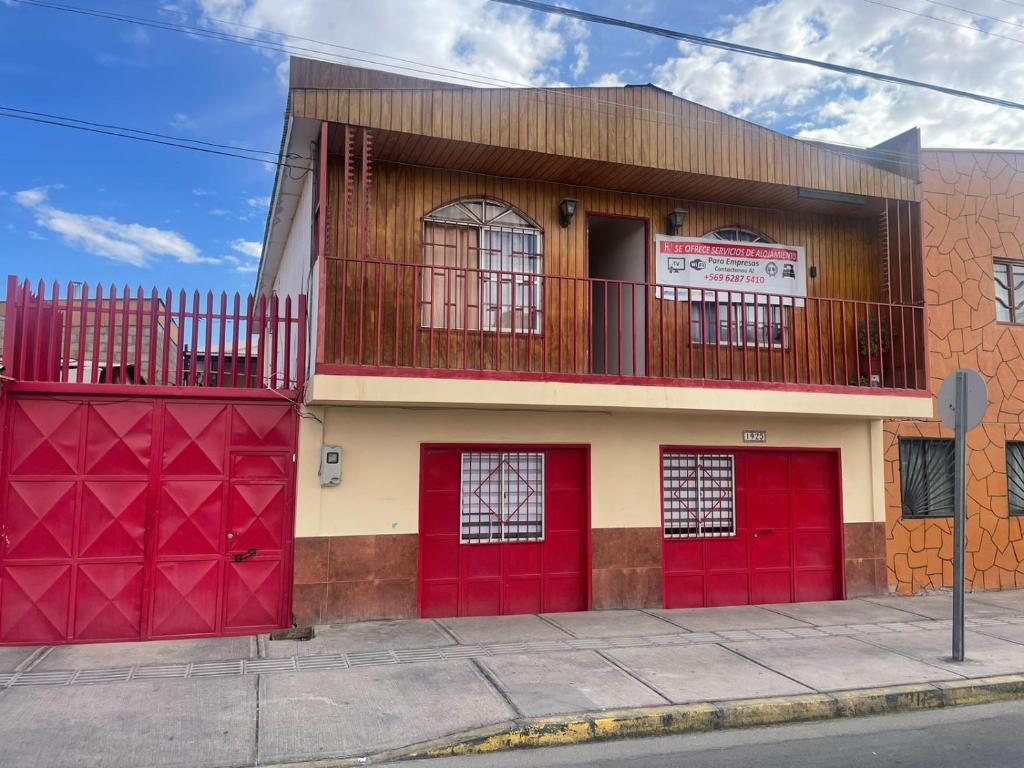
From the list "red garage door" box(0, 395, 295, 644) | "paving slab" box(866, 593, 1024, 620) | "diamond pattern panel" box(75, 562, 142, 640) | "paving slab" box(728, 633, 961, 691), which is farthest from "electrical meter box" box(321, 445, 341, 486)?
"paving slab" box(866, 593, 1024, 620)

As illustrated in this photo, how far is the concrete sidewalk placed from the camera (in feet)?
16.9

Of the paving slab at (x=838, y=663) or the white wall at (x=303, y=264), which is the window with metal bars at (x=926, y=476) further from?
the white wall at (x=303, y=264)

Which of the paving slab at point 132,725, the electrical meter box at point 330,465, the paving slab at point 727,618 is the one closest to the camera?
the paving slab at point 132,725

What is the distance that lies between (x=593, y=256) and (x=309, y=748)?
8399 mm

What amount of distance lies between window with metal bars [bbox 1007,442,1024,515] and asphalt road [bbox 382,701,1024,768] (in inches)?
248

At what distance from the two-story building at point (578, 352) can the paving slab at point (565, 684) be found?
1986 mm

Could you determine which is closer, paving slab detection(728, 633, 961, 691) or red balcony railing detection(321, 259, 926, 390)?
paving slab detection(728, 633, 961, 691)

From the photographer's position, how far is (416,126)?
836cm

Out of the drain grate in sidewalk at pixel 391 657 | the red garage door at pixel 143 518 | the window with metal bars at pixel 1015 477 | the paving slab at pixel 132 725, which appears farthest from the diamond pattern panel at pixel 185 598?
the window with metal bars at pixel 1015 477

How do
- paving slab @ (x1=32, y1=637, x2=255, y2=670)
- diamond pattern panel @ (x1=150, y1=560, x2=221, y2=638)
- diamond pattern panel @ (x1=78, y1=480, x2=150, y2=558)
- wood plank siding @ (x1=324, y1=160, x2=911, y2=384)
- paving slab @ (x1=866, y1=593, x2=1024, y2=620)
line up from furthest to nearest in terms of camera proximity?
paving slab @ (x1=866, y1=593, x2=1024, y2=620), wood plank siding @ (x1=324, y1=160, x2=911, y2=384), diamond pattern panel @ (x1=150, y1=560, x2=221, y2=638), diamond pattern panel @ (x1=78, y1=480, x2=150, y2=558), paving slab @ (x1=32, y1=637, x2=255, y2=670)

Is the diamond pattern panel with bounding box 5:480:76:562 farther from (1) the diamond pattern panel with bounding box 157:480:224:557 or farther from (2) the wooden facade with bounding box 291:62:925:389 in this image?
(2) the wooden facade with bounding box 291:62:925:389

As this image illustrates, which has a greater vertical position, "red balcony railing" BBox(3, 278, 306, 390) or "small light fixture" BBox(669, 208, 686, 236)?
"small light fixture" BBox(669, 208, 686, 236)

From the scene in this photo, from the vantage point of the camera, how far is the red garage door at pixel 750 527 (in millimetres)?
9773

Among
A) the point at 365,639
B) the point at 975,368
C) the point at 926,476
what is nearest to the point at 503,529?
the point at 365,639
